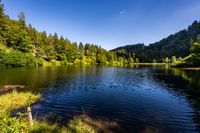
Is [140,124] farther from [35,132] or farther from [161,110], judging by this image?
[35,132]

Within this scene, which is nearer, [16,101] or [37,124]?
[37,124]

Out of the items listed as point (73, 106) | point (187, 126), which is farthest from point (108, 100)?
point (187, 126)

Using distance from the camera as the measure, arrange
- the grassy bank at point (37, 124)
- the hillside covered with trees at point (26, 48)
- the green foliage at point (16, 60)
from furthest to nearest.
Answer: the hillside covered with trees at point (26, 48) → the green foliage at point (16, 60) → the grassy bank at point (37, 124)

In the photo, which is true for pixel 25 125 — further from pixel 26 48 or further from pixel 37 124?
pixel 26 48

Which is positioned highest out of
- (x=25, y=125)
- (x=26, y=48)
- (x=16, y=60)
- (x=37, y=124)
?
(x=26, y=48)

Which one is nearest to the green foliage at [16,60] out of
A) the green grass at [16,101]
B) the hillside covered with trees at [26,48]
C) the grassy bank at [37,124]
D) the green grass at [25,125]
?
the hillside covered with trees at [26,48]

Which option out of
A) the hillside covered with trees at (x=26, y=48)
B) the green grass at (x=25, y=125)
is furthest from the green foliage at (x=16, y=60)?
the green grass at (x=25, y=125)

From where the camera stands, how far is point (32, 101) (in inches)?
1130

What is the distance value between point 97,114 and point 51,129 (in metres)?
8.68

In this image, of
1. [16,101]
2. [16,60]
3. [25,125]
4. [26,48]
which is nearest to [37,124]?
[25,125]

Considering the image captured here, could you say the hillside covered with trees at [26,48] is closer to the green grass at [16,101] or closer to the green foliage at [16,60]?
the green foliage at [16,60]

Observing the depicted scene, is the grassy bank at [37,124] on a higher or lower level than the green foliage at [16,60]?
lower

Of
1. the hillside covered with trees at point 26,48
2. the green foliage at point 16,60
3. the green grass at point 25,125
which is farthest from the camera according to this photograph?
the hillside covered with trees at point 26,48

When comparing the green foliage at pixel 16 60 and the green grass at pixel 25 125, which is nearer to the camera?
the green grass at pixel 25 125
